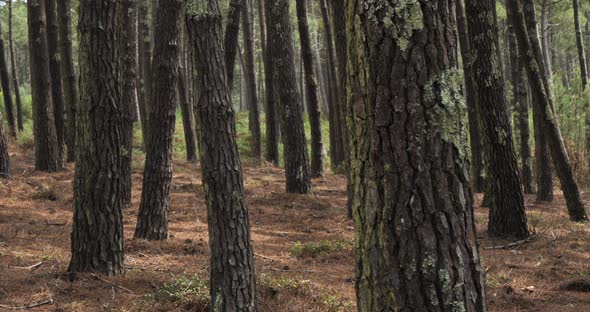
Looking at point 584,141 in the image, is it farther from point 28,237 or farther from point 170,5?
point 28,237

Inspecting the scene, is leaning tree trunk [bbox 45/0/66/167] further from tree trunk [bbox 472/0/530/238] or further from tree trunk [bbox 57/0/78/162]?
tree trunk [bbox 472/0/530/238]

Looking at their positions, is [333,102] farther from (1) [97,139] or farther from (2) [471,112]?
(1) [97,139]

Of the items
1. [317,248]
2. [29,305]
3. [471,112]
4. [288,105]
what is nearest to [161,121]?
[317,248]

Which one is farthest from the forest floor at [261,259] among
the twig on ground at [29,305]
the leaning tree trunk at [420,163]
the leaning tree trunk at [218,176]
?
the leaning tree trunk at [420,163]

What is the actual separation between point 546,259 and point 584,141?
11804 millimetres

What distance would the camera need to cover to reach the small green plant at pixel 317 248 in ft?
25.1

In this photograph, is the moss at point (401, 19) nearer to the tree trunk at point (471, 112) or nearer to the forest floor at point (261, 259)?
the forest floor at point (261, 259)

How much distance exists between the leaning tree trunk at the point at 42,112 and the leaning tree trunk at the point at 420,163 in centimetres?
1226

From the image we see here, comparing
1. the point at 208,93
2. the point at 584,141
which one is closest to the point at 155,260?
the point at 208,93

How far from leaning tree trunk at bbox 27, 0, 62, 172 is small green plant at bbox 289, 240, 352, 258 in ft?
25.5

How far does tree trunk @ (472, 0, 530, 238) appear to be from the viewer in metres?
7.94

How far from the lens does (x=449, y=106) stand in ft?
7.92

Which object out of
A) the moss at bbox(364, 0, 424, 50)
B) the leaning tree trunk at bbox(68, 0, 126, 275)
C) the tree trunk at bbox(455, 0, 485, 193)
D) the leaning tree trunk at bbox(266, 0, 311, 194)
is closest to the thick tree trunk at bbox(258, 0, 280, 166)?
the leaning tree trunk at bbox(266, 0, 311, 194)

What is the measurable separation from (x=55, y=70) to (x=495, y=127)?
37.0 feet
